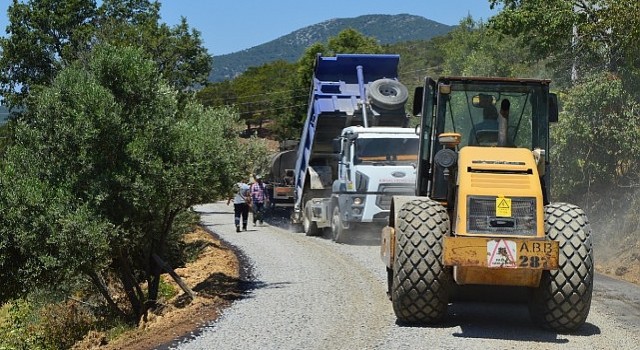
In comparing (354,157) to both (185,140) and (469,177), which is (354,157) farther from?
(469,177)

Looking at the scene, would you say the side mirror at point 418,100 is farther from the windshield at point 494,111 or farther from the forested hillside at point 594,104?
the forested hillside at point 594,104

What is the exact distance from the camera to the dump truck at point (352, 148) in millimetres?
20109

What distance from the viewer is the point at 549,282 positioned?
364 inches

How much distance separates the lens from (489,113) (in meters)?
10.5

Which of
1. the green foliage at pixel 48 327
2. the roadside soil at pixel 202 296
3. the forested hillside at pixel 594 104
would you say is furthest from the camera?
the forested hillside at pixel 594 104

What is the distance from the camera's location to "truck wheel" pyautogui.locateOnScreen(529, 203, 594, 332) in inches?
362

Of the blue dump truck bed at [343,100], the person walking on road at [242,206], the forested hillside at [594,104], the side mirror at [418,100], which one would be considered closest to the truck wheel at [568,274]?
the side mirror at [418,100]

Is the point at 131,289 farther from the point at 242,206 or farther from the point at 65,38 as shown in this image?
the point at 65,38

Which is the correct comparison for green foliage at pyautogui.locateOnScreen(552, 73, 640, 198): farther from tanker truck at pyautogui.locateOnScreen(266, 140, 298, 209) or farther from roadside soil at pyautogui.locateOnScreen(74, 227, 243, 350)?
tanker truck at pyautogui.locateOnScreen(266, 140, 298, 209)

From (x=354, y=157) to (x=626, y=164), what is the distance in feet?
21.3

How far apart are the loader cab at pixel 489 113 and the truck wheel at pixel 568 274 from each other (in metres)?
1.15

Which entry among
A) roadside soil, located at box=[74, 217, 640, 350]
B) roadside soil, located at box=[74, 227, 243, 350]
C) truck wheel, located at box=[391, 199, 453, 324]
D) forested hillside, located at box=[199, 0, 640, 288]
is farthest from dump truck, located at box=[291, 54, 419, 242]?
truck wheel, located at box=[391, 199, 453, 324]

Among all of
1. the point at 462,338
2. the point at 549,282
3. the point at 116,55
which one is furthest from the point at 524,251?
the point at 116,55

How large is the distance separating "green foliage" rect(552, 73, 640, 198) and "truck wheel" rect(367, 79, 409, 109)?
379 cm
